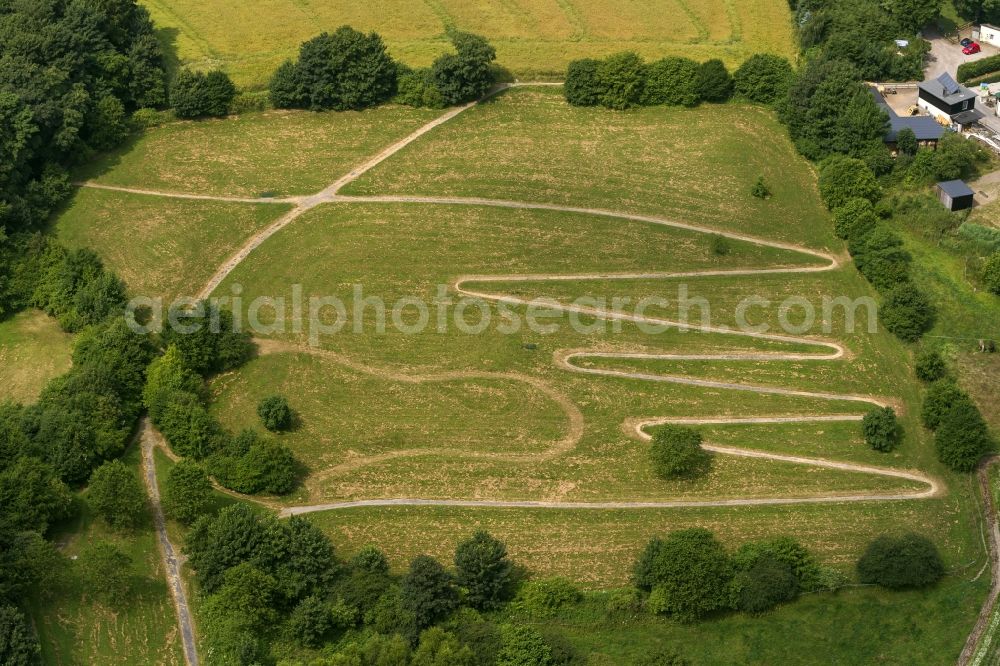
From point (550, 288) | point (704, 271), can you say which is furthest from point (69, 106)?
point (704, 271)

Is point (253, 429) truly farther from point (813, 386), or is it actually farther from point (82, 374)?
Result: point (813, 386)

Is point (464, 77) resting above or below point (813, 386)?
above

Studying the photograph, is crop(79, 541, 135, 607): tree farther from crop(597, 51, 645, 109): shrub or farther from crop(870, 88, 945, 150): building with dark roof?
crop(870, 88, 945, 150): building with dark roof

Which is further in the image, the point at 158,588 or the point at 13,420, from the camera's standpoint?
the point at 13,420

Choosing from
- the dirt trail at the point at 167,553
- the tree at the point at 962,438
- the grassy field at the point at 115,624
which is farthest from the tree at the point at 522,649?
the tree at the point at 962,438

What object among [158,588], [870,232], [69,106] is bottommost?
[158,588]

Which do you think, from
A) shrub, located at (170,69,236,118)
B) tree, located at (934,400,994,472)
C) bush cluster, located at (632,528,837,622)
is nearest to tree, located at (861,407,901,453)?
tree, located at (934,400,994,472)
